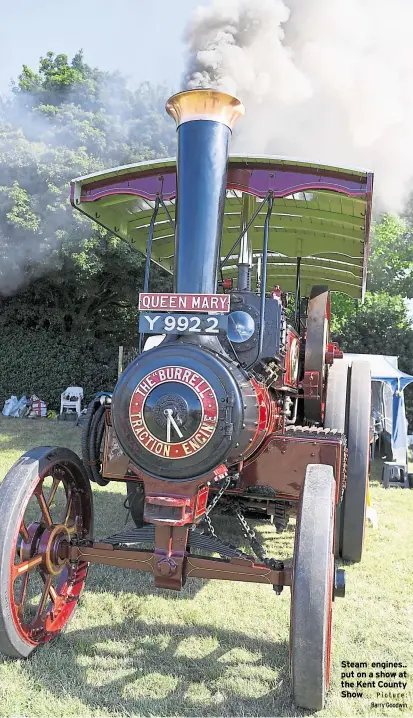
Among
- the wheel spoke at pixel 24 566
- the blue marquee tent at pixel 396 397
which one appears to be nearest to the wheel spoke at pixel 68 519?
the wheel spoke at pixel 24 566

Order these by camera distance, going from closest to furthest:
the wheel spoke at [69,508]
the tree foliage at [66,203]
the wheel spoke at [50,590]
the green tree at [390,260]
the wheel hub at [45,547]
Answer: the wheel hub at [45,547], the wheel spoke at [50,590], the wheel spoke at [69,508], the tree foliage at [66,203], the green tree at [390,260]

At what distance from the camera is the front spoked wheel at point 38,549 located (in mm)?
2074

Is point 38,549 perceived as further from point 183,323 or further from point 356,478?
point 356,478

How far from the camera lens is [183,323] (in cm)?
218

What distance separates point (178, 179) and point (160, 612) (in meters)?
1.90

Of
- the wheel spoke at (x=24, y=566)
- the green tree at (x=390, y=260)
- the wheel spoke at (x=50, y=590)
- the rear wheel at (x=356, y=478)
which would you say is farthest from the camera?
the green tree at (x=390, y=260)

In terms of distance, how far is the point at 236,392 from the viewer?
2.07 meters

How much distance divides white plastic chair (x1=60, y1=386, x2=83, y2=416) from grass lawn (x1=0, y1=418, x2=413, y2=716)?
326 inches

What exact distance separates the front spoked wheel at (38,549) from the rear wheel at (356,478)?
54.8 inches

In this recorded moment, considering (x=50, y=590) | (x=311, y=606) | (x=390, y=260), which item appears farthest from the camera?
(x=390, y=260)

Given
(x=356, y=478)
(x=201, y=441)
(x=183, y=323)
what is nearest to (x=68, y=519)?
(x=201, y=441)

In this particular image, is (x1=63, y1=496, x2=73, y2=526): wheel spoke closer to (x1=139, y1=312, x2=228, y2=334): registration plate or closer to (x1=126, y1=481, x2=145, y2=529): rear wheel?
(x1=126, y1=481, x2=145, y2=529): rear wheel

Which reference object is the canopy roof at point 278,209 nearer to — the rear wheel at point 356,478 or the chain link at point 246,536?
the rear wheel at point 356,478

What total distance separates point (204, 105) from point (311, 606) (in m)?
1.86
